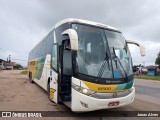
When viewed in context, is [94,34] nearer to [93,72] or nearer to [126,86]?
[93,72]

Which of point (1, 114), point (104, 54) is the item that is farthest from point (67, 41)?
point (1, 114)

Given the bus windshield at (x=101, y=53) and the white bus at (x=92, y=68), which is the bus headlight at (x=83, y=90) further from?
the bus windshield at (x=101, y=53)

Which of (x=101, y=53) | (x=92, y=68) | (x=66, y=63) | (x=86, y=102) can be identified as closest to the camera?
Answer: (x=86, y=102)

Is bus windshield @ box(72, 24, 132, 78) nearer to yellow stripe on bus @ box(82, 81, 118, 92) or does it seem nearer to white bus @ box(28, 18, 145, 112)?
white bus @ box(28, 18, 145, 112)

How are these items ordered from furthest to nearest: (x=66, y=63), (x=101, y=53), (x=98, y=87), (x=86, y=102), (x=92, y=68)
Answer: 1. (x=66, y=63)
2. (x=101, y=53)
3. (x=92, y=68)
4. (x=98, y=87)
5. (x=86, y=102)

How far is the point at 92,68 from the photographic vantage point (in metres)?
7.47

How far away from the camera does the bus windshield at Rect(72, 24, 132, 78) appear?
296 inches

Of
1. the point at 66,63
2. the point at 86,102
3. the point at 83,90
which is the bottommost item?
the point at 86,102

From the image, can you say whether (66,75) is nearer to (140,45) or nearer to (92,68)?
(92,68)

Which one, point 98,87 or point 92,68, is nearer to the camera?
point 98,87

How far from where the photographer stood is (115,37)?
8672 mm

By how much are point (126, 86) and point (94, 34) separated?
2.18m

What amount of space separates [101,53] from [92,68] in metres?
0.71

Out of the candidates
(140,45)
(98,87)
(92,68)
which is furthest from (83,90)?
(140,45)
